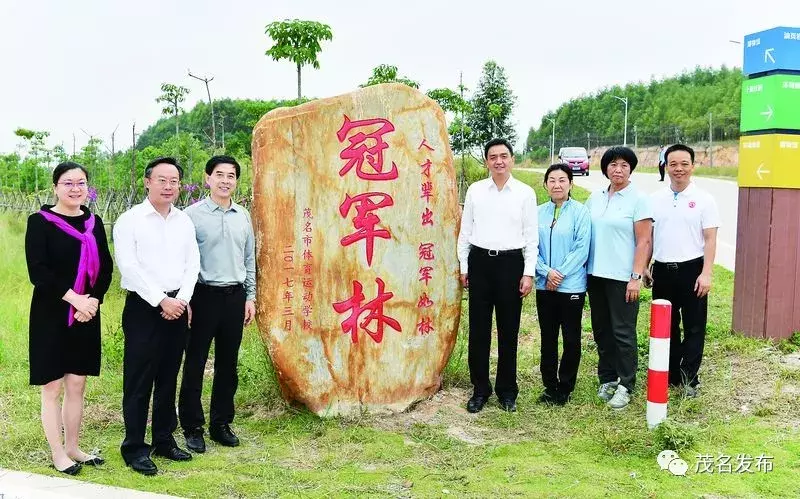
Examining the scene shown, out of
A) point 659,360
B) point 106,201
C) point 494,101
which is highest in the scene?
point 494,101

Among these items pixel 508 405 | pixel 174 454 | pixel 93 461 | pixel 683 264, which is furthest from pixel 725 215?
pixel 93 461

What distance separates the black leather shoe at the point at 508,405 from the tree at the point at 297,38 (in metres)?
4.04

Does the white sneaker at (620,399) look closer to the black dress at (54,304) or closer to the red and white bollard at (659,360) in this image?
the red and white bollard at (659,360)

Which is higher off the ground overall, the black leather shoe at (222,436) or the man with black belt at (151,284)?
the man with black belt at (151,284)

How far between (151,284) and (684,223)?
2.82 m

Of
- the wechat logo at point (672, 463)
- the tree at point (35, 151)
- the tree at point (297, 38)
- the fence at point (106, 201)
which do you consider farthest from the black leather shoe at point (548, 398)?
the tree at point (35, 151)

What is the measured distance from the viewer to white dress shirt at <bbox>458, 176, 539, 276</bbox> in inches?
150

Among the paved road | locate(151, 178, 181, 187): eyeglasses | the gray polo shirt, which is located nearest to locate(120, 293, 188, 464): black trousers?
the gray polo shirt

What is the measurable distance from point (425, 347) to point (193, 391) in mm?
1386

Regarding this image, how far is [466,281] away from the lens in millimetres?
4074

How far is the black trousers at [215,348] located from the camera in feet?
10.9

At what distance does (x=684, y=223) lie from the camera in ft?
12.7

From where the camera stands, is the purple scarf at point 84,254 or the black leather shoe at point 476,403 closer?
the purple scarf at point 84,254

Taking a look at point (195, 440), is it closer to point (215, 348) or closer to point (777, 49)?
point (215, 348)
